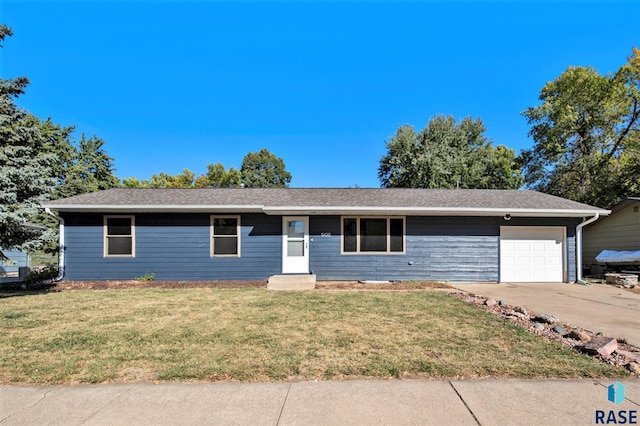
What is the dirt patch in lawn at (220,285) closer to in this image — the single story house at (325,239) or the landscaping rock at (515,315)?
the single story house at (325,239)

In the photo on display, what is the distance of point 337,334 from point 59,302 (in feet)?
21.9

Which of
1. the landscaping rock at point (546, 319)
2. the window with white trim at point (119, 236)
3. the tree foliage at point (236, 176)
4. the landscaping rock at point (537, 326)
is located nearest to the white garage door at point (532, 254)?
the landscaping rock at point (546, 319)

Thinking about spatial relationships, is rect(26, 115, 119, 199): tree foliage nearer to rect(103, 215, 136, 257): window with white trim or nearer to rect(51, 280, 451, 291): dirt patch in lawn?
rect(103, 215, 136, 257): window with white trim

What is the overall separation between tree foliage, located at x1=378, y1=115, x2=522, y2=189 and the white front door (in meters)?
15.7

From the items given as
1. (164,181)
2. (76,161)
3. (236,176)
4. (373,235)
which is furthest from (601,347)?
(164,181)

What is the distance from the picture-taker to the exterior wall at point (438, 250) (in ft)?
37.1

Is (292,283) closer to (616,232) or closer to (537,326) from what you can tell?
(537,326)

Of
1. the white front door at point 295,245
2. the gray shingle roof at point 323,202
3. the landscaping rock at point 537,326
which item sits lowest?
the landscaping rock at point 537,326

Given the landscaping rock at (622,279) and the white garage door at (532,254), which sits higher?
the white garage door at (532,254)

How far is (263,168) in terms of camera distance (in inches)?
1781

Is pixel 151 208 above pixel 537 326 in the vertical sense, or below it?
above

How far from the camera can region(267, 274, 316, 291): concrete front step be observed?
988cm

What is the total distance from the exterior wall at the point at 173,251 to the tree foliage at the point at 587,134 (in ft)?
64.2

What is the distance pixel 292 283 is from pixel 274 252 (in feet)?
5.23
